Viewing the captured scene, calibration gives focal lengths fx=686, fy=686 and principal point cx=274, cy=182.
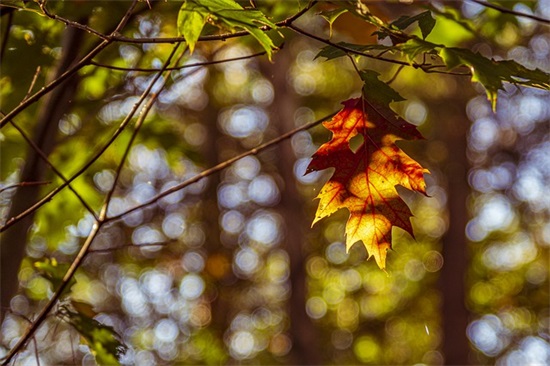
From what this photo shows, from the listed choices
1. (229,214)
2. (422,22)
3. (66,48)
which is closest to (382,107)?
(422,22)

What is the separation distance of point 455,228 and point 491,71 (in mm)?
7427

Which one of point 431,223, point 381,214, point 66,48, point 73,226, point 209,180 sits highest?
point 66,48

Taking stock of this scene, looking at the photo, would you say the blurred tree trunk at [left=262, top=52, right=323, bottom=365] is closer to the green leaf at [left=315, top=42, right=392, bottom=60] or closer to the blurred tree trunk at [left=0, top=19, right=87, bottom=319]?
the blurred tree trunk at [left=0, top=19, right=87, bottom=319]

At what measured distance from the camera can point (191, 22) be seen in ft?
3.66

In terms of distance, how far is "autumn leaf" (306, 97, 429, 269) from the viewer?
4.46ft

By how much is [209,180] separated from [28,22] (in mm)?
7818

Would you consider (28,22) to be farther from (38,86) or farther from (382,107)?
Answer: (382,107)

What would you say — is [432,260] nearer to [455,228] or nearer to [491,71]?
[455,228]

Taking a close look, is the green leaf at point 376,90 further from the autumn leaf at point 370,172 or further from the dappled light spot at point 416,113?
the dappled light spot at point 416,113

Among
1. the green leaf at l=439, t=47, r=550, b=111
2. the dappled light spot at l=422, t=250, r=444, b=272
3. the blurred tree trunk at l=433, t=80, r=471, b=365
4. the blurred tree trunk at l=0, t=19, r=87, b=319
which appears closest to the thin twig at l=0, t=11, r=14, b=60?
the blurred tree trunk at l=0, t=19, r=87, b=319

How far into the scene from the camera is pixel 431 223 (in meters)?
10.4

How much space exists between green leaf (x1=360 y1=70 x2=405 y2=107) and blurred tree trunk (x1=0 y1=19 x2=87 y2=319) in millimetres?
922

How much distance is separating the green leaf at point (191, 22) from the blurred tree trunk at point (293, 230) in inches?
234

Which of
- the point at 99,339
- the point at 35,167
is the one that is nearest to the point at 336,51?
the point at 99,339
